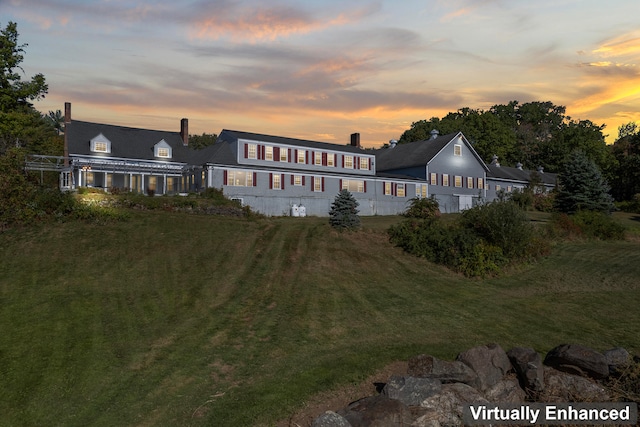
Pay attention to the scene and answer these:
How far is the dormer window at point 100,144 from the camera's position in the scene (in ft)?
153

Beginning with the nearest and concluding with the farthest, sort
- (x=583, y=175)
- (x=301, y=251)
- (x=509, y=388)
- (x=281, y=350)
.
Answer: (x=509, y=388)
(x=281, y=350)
(x=301, y=251)
(x=583, y=175)

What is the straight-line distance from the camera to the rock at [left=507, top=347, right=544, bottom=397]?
34.6ft

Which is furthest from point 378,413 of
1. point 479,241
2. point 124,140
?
point 124,140

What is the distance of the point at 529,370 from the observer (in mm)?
10695

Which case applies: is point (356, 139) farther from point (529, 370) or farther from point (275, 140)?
point (529, 370)

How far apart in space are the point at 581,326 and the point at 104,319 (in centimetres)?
1537

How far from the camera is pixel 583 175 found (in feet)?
127

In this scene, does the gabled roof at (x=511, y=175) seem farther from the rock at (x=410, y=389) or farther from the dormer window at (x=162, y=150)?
the rock at (x=410, y=389)

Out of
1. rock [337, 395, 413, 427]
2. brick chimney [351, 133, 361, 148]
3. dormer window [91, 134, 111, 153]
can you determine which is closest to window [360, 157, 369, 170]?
brick chimney [351, 133, 361, 148]

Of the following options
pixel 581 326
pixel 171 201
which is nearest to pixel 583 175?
pixel 581 326

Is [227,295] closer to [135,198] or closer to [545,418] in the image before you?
[545,418]

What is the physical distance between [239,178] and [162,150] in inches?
497

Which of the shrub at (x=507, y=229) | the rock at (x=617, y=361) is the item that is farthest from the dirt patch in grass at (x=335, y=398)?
the shrub at (x=507, y=229)

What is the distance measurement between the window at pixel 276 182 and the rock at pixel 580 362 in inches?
1357
